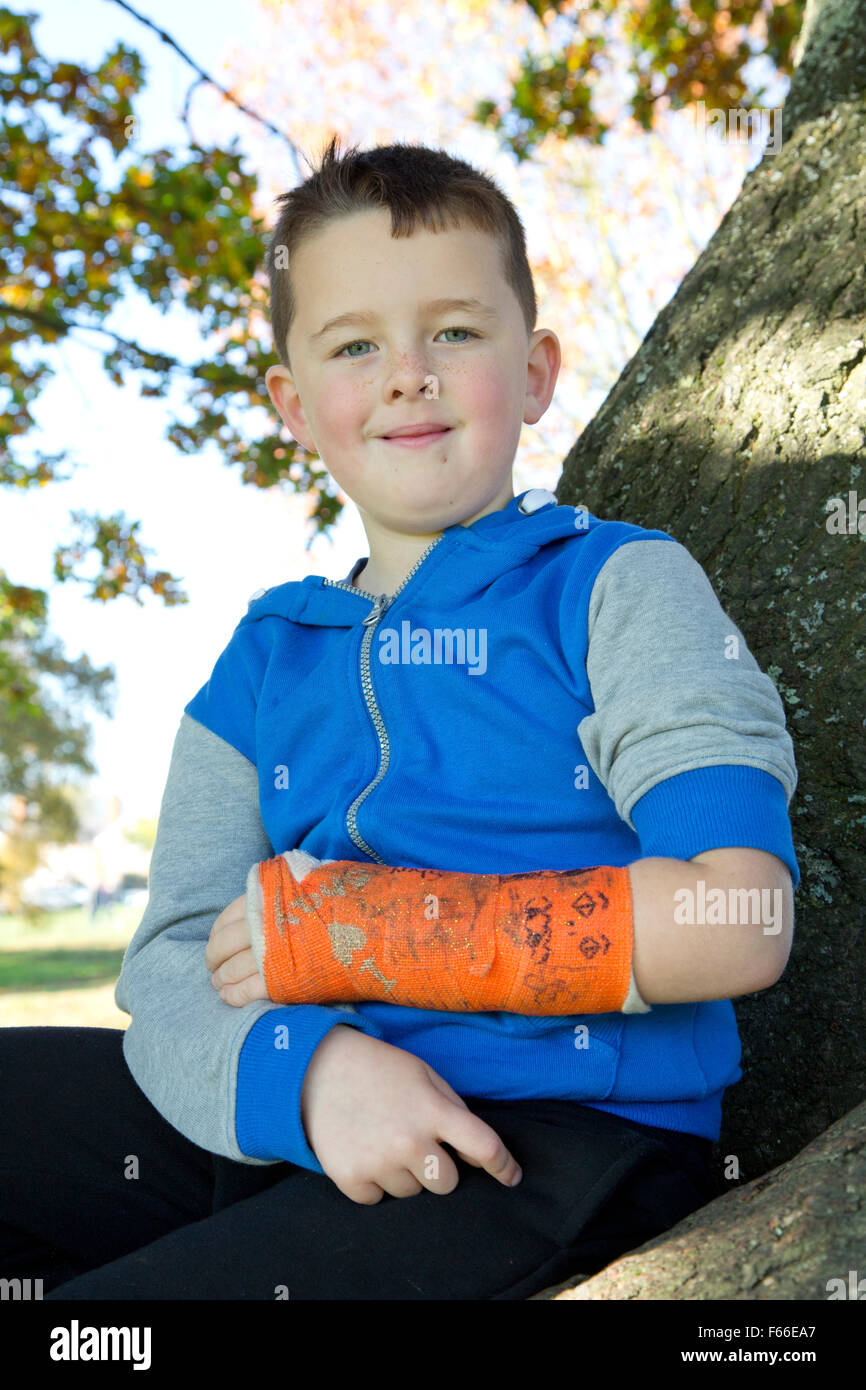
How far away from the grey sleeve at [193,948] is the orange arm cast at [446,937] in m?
0.11

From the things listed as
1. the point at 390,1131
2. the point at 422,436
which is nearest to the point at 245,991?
the point at 390,1131

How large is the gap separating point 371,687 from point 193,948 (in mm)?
453

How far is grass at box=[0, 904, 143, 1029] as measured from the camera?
36.5 feet

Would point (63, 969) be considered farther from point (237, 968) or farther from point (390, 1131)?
point (390, 1131)

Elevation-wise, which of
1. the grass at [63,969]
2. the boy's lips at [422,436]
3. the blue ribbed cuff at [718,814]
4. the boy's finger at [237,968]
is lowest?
the boy's finger at [237,968]

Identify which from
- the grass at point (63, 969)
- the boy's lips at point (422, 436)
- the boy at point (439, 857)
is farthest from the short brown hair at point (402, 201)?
the grass at point (63, 969)

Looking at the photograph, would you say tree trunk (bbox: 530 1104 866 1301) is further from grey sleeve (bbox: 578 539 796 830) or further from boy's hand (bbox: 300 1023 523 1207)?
grey sleeve (bbox: 578 539 796 830)

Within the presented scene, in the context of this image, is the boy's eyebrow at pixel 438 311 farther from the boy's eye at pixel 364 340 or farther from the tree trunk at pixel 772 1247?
the tree trunk at pixel 772 1247

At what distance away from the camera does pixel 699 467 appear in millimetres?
2219

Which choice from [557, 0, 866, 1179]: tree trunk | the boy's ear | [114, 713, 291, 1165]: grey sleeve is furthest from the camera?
the boy's ear

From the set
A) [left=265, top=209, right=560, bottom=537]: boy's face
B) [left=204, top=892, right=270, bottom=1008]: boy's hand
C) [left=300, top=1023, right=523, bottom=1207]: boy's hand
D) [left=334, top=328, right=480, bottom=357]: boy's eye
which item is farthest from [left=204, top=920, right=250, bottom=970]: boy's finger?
[left=334, top=328, right=480, bottom=357]: boy's eye

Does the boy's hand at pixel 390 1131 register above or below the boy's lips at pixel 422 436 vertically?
below

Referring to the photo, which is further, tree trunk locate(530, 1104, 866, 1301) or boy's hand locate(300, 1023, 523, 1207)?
boy's hand locate(300, 1023, 523, 1207)

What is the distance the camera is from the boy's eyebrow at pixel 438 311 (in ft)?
5.46
